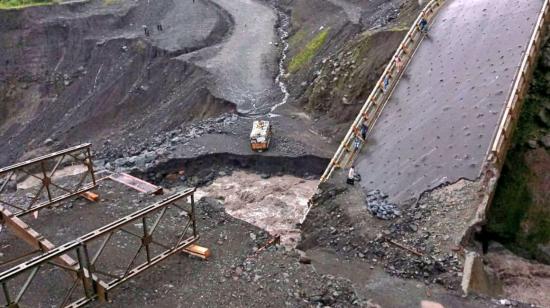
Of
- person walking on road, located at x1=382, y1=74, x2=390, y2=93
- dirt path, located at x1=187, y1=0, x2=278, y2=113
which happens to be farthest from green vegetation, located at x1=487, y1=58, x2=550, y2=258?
dirt path, located at x1=187, y1=0, x2=278, y2=113

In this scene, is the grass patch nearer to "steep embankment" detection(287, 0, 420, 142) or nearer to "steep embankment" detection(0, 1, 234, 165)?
"steep embankment" detection(0, 1, 234, 165)

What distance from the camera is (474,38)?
17906 millimetres

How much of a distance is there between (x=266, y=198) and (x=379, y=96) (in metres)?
5.46

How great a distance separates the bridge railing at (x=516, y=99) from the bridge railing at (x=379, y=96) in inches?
161

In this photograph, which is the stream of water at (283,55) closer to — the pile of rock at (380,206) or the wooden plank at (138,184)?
the wooden plank at (138,184)

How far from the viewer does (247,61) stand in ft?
106

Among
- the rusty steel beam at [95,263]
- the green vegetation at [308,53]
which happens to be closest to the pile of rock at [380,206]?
the rusty steel beam at [95,263]

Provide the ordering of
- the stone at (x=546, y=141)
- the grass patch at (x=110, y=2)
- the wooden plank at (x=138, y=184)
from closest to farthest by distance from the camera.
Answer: the wooden plank at (x=138, y=184), the stone at (x=546, y=141), the grass patch at (x=110, y=2)

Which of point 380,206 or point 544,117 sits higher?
point 544,117

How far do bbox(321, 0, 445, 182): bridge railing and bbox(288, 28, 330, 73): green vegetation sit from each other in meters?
10.4

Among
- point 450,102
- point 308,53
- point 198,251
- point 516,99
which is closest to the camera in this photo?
point 198,251

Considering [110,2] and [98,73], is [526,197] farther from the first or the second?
[110,2]

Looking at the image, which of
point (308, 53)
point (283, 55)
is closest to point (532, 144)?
point (308, 53)

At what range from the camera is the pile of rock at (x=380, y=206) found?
41.6 ft
